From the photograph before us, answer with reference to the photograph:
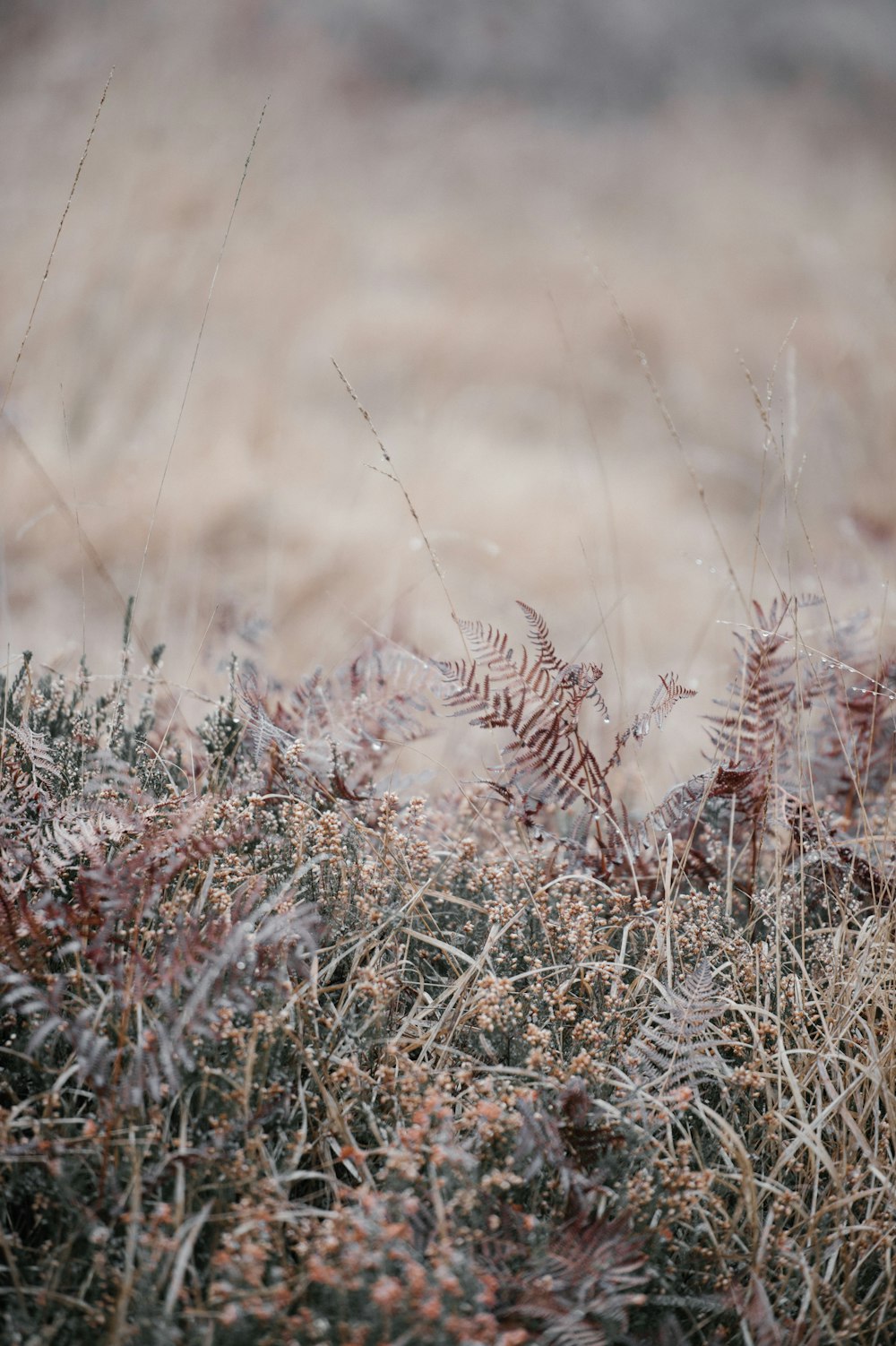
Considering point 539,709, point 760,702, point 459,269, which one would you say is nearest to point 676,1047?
point 539,709

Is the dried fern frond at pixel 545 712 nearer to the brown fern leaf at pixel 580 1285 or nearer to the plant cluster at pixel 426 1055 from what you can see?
the plant cluster at pixel 426 1055

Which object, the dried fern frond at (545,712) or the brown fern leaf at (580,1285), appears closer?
the brown fern leaf at (580,1285)

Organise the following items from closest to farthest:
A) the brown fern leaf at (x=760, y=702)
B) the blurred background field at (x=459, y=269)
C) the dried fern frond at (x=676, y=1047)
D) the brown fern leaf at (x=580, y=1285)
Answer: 1. the brown fern leaf at (x=580, y=1285)
2. the dried fern frond at (x=676, y=1047)
3. the brown fern leaf at (x=760, y=702)
4. the blurred background field at (x=459, y=269)

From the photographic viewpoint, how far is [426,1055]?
725mm

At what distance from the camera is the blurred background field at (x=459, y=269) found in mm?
2508

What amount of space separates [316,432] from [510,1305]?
2.39 m

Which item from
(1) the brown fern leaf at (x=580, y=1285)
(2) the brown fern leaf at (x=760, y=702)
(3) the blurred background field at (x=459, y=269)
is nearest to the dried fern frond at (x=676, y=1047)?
(1) the brown fern leaf at (x=580, y=1285)

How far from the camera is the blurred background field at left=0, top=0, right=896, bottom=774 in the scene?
8.23ft

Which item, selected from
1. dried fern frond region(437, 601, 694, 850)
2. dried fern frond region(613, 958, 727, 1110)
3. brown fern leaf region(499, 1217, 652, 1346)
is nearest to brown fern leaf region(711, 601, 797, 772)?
dried fern frond region(437, 601, 694, 850)

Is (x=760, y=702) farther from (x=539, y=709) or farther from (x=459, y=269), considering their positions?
(x=459, y=269)

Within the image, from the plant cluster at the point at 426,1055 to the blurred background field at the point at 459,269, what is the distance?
153 cm

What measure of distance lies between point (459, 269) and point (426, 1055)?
264cm

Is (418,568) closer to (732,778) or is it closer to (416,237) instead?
(416,237)

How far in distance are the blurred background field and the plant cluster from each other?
1.53 metres
